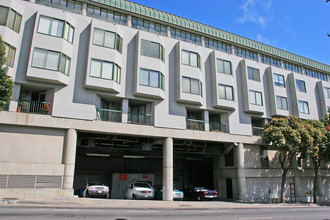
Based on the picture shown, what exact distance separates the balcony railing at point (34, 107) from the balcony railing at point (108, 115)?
4.03m

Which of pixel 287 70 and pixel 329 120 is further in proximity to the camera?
pixel 287 70

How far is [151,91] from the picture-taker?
78.5 ft

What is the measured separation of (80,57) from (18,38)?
4.84 metres

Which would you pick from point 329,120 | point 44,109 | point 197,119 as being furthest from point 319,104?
point 44,109

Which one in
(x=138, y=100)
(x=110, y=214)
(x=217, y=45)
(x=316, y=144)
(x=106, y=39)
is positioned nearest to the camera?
(x=110, y=214)

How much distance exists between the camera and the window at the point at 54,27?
2100 centimetres

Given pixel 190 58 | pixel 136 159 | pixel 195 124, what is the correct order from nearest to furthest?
1. pixel 195 124
2. pixel 190 58
3. pixel 136 159

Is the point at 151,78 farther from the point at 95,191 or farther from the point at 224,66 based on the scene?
the point at 95,191

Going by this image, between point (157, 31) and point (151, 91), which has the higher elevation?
point (157, 31)

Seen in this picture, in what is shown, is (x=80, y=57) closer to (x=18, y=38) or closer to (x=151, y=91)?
(x=18, y=38)

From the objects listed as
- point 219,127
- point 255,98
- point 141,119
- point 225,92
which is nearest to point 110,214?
point 141,119

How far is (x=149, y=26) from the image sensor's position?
2780 centimetres

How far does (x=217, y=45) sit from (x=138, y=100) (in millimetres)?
13595

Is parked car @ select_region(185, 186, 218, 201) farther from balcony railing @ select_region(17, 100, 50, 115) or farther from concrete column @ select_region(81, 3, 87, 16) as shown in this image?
concrete column @ select_region(81, 3, 87, 16)
